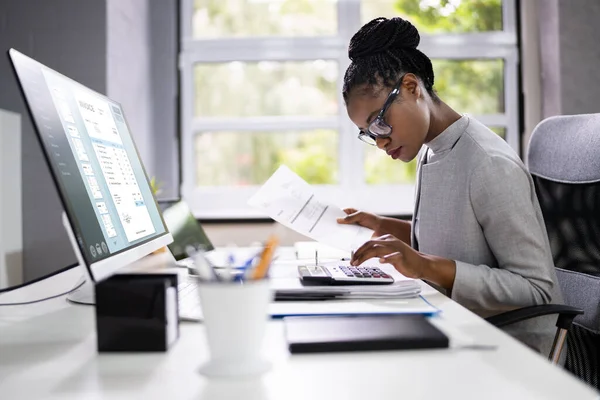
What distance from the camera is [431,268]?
1094mm

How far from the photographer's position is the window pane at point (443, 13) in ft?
10.3

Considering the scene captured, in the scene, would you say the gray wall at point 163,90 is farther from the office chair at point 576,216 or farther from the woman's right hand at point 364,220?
the office chair at point 576,216

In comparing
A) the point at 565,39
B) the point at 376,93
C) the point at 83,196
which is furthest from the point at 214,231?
the point at 83,196

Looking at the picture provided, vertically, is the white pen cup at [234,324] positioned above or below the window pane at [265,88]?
below

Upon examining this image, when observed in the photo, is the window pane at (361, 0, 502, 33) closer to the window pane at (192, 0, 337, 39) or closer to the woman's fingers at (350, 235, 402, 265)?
the window pane at (192, 0, 337, 39)

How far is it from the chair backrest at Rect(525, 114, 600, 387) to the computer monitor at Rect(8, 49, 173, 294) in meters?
0.97

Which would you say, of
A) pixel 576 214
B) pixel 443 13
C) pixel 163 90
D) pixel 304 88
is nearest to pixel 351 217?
pixel 576 214

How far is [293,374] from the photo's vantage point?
1.94 feet

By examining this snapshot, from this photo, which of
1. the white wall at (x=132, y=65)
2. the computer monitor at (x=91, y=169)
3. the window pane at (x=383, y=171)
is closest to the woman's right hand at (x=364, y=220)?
the computer monitor at (x=91, y=169)

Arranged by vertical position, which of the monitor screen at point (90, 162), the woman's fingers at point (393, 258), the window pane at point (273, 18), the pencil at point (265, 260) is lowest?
the woman's fingers at point (393, 258)

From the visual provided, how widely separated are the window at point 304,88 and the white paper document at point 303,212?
1.58 m

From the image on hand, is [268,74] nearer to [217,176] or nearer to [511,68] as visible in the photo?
[217,176]

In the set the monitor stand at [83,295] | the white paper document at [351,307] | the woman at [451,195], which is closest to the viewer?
the white paper document at [351,307]

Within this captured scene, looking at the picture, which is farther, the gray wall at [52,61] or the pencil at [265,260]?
the gray wall at [52,61]
